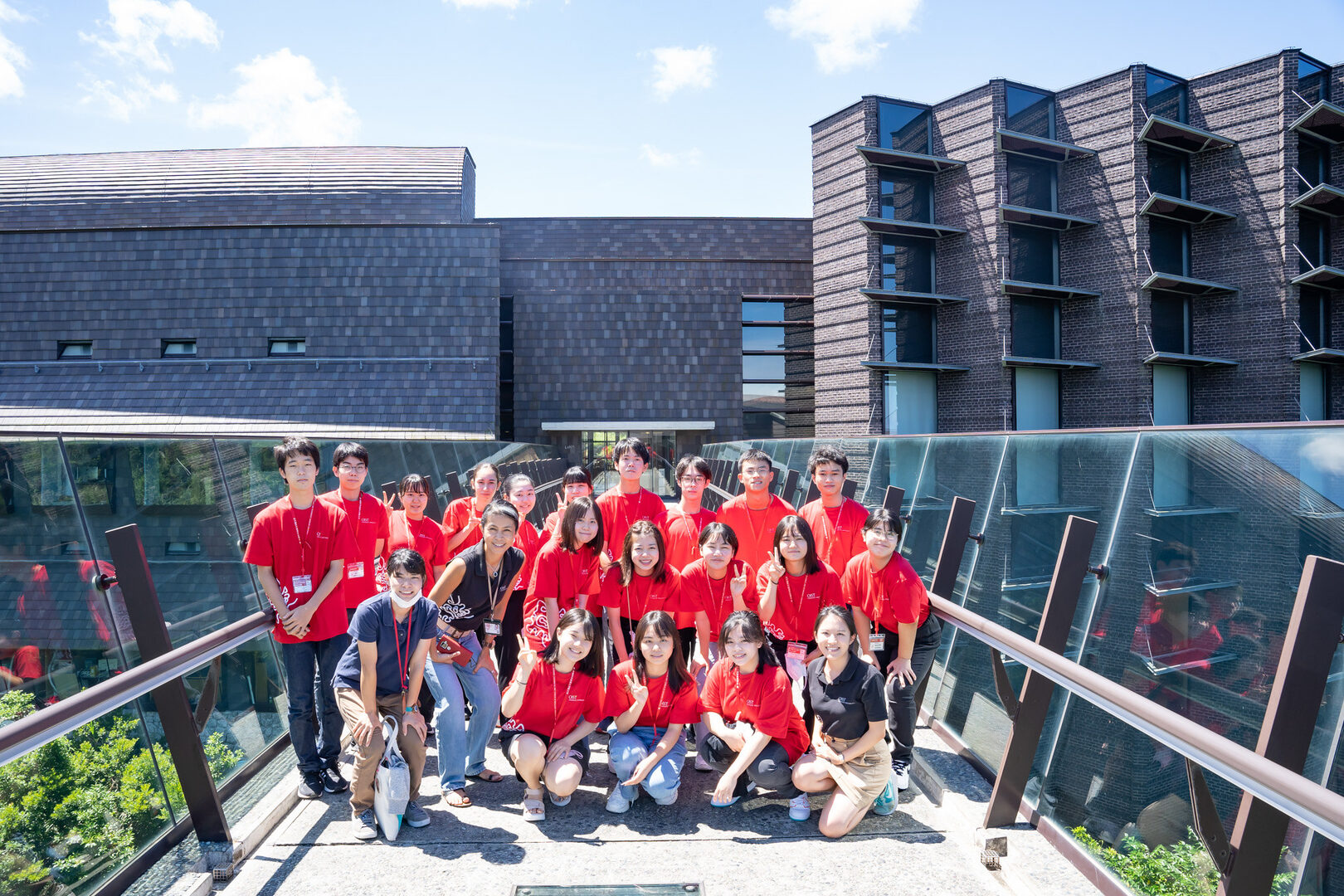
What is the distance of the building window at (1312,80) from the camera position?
21.2 m

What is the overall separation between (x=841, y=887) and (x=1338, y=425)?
237 centimetres

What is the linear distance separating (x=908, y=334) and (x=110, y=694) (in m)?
23.3

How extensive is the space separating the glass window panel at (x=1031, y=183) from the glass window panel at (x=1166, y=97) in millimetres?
3042

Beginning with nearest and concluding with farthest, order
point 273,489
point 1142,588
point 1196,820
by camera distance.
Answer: point 1196,820
point 1142,588
point 273,489

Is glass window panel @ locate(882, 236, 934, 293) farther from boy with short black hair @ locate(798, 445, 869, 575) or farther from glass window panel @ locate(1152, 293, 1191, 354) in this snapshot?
boy with short black hair @ locate(798, 445, 869, 575)

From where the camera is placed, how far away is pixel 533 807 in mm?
3225

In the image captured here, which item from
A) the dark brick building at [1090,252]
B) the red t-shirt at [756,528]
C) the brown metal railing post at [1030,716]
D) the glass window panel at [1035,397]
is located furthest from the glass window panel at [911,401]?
the brown metal railing post at [1030,716]

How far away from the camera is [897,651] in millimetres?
3678

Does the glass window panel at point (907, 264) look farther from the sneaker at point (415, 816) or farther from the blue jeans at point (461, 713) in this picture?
the sneaker at point (415, 816)

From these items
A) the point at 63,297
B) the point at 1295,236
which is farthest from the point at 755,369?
the point at 63,297

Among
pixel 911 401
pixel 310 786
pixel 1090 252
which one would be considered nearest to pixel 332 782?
pixel 310 786

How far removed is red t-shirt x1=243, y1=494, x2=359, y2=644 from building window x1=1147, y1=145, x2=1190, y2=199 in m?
26.4

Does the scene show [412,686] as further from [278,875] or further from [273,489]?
[273,489]

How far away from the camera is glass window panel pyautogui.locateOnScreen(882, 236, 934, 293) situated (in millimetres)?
23016
